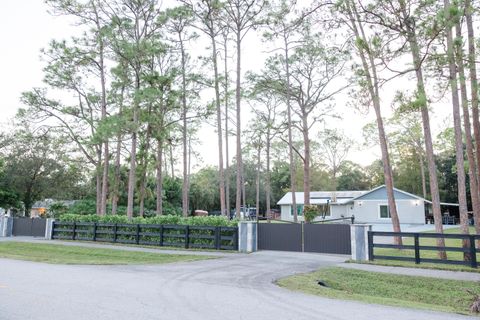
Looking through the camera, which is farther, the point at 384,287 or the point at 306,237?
the point at 306,237

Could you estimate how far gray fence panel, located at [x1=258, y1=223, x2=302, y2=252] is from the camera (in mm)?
14922

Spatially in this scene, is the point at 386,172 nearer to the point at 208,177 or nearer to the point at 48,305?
the point at 48,305

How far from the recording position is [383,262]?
38.4 ft

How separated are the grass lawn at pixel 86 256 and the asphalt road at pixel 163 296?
1649 millimetres

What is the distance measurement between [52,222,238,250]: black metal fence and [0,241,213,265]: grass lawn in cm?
208

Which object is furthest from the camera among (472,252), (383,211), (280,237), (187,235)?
(383,211)

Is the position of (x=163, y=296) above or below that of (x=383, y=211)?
below

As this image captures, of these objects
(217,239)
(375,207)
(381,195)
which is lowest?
(217,239)

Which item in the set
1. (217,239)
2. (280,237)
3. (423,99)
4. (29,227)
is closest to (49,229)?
(29,227)

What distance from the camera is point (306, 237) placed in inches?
579

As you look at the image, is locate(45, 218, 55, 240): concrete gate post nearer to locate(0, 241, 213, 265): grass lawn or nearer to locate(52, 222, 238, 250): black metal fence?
locate(52, 222, 238, 250): black metal fence

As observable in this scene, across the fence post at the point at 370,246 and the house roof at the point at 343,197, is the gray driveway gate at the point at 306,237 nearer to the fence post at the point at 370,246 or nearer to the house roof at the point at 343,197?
the fence post at the point at 370,246

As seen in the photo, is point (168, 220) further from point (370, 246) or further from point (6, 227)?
point (6, 227)

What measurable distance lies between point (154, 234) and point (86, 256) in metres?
3.61
